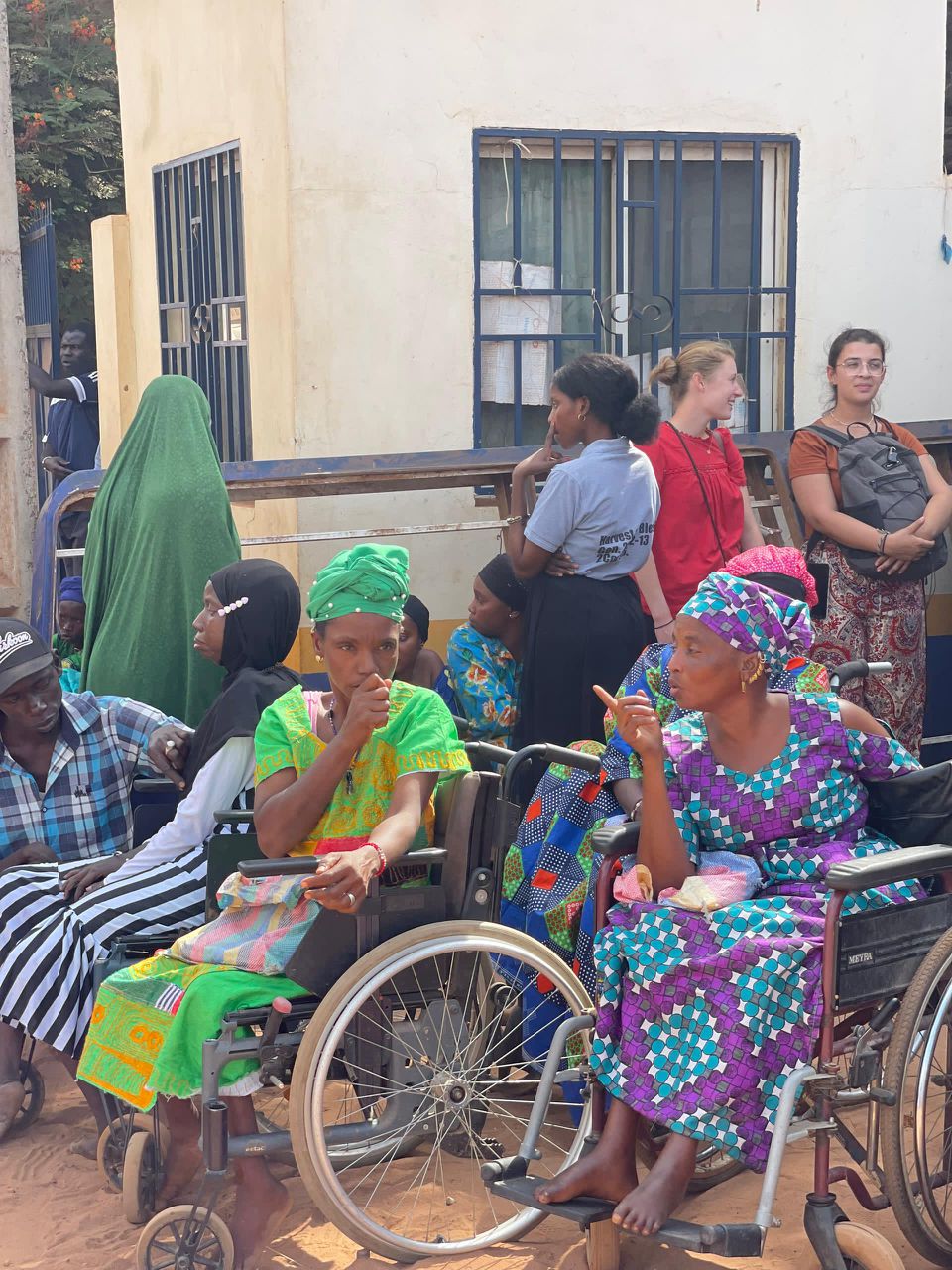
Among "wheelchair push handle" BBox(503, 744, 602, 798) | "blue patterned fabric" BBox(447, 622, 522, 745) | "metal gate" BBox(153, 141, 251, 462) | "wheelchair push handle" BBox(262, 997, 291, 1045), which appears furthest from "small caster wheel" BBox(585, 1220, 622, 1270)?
"metal gate" BBox(153, 141, 251, 462)

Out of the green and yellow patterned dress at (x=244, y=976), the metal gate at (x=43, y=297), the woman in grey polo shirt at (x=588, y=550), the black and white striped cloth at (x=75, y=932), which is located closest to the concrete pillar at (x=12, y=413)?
the black and white striped cloth at (x=75, y=932)

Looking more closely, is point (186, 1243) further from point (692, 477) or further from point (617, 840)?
point (692, 477)

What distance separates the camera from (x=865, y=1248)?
2824mm

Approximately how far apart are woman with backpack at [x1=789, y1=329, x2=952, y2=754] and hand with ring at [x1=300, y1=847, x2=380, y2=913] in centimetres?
283

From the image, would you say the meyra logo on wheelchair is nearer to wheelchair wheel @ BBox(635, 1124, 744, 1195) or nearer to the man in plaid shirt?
wheelchair wheel @ BBox(635, 1124, 744, 1195)

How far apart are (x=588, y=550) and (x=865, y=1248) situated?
94.7 inches

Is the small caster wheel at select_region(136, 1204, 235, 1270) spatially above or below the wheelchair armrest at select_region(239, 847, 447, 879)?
below

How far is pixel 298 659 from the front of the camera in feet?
21.7

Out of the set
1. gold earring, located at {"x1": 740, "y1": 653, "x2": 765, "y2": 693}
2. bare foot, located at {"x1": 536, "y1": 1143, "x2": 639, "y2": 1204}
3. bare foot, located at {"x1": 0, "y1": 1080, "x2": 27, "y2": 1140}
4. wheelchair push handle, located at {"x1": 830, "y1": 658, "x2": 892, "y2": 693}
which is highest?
gold earring, located at {"x1": 740, "y1": 653, "x2": 765, "y2": 693}

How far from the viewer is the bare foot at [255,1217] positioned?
319 cm

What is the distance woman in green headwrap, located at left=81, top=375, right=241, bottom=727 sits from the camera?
4.38 meters

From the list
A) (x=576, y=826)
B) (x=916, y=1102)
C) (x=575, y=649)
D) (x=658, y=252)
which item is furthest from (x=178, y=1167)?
(x=658, y=252)

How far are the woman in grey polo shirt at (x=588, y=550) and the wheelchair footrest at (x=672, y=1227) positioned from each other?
197 centimetres

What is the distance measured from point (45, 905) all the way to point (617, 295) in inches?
167
